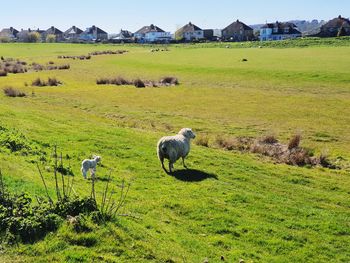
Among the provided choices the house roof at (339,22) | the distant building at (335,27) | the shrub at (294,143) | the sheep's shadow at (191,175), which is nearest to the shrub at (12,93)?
the shrub at (294,143)

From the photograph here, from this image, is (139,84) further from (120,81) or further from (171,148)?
(171,148)

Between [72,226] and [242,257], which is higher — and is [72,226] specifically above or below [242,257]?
above

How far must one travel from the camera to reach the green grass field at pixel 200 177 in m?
12.4

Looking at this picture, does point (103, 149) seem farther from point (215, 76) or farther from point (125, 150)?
point (215, 76)

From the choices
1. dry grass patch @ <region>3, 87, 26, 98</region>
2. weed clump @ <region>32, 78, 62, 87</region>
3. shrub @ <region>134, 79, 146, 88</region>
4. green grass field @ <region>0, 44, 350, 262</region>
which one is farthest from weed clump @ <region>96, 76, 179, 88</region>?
dry grass patch @ <region>3, 87, 26, 98</region>

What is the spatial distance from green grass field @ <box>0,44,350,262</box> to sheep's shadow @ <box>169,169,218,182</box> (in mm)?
50

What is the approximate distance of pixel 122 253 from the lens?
35.8 ft

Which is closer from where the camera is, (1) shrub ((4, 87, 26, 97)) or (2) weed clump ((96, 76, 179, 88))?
(1) shrub ((4, 87, 26, 97))

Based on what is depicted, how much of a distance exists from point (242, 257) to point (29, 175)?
322 inches

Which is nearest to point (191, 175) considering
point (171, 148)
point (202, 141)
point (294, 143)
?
point (171, 148)

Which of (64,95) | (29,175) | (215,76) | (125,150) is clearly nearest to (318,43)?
(215,76)

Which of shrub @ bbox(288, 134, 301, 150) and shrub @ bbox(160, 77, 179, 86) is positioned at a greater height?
shrub @ bbox(160, 77, 179, 86)

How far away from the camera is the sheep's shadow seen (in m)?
21.1

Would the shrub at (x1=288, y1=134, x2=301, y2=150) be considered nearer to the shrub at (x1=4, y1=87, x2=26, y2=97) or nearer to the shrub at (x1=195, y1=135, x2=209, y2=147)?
the shrub at (x1=195, y1=135, x2=209, y2=147)
